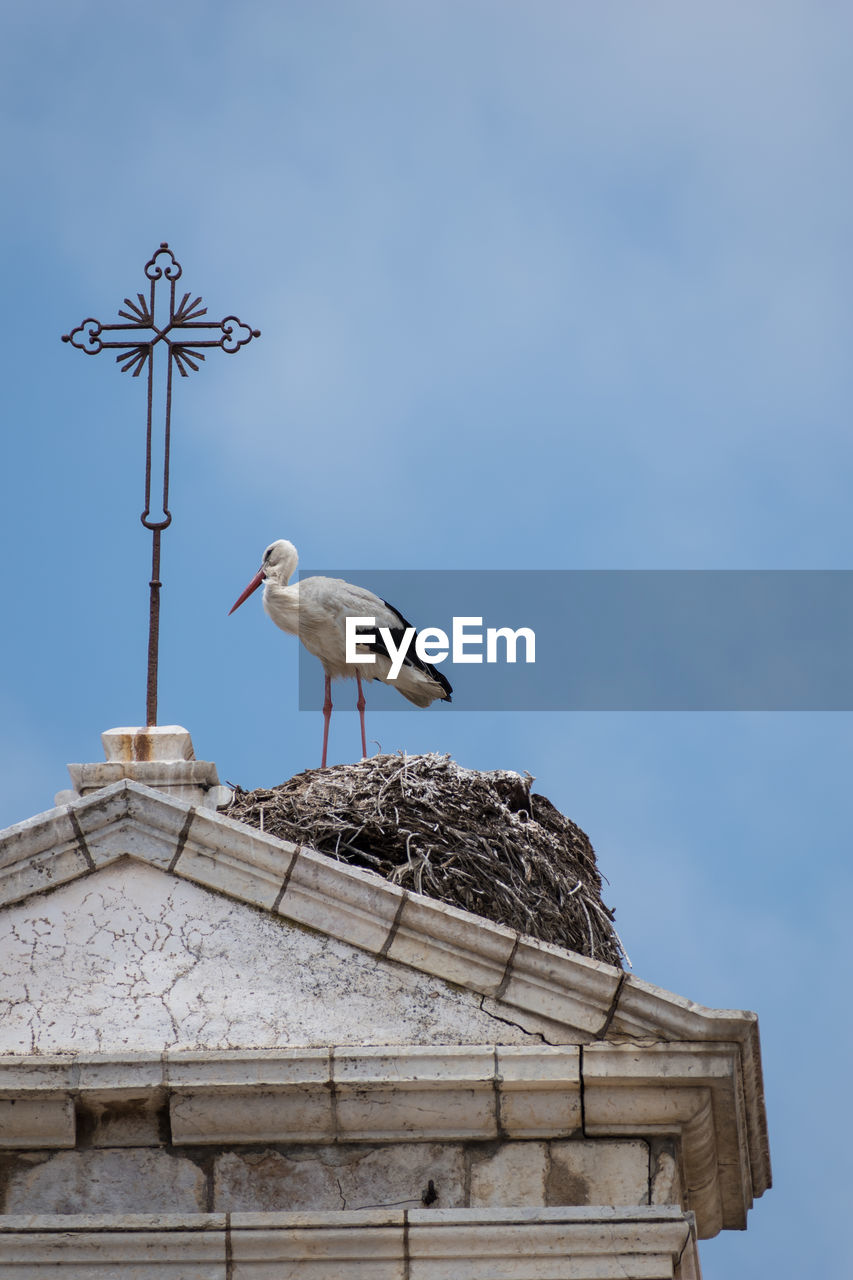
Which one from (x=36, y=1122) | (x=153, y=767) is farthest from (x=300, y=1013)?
(x=153, y=767)

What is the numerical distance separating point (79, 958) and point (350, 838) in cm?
233

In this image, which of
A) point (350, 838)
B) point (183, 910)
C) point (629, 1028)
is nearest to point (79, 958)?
point (183, 910)

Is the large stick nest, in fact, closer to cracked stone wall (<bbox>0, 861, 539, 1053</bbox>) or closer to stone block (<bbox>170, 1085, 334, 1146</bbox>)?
cracked stone wall (<bbox>0, 861, 539, 1053</bbox>)

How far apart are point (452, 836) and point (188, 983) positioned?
252 centimetres

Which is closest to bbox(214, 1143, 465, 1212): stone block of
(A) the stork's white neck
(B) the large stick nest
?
(B) the large stick nest

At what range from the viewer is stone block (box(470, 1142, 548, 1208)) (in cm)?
579

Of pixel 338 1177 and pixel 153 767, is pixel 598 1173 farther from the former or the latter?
pixel 153 767

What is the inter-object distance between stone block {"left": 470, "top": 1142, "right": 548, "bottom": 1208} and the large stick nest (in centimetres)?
215

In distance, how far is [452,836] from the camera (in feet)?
27.7

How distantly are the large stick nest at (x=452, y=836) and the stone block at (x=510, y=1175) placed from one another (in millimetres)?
2152

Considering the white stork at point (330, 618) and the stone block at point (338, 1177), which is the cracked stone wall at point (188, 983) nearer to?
the stone block at point (338, 1177)

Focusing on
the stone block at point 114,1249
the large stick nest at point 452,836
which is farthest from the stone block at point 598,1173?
the large stick nest at point 452,836

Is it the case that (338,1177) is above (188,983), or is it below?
below

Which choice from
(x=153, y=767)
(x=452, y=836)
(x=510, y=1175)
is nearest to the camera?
(x=510, y=1175)
